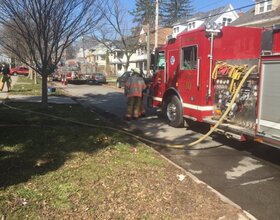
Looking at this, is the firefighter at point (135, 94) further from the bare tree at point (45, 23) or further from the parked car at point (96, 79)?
the parked car at point (96, 79)

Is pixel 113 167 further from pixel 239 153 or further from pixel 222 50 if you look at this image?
pixel 222 50

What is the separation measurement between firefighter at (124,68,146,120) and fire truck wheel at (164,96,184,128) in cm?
152

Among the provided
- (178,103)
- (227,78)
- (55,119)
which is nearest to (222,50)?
(227,78)

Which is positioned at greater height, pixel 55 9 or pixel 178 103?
pixel 55 9

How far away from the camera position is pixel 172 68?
35.1 feet

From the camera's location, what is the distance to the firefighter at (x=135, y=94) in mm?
12383

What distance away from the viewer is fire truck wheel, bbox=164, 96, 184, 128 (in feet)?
33.7

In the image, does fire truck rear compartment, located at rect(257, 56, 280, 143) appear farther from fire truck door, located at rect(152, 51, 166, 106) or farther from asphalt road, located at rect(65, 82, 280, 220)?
fire truck door, located at rect(152, 51, 166, 106)

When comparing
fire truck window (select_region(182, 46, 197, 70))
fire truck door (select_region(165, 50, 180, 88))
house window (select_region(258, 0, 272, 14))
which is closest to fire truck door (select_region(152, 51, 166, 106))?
fire truck door (select_region(165, 50, 180, 88))

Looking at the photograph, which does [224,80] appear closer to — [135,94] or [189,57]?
[189,57]

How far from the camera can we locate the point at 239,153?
8023 millimetres

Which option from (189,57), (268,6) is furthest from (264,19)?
(189,57)

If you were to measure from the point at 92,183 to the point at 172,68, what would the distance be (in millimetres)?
6063

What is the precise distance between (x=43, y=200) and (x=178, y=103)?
6224 millimetres
